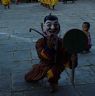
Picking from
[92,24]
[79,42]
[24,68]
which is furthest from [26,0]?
[79,42]

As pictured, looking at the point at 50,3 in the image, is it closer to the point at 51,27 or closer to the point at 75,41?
the point at 51,27

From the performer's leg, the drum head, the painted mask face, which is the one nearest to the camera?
the drum head

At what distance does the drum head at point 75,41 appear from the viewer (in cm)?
437

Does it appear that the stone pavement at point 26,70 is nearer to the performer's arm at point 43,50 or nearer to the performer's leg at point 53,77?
the performer's leg at point 53,77

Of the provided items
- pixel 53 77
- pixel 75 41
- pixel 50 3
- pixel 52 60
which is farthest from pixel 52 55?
pixel 50 3

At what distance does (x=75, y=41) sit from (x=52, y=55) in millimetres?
1033

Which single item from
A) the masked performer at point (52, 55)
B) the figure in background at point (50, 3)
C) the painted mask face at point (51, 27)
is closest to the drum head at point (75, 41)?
the masked performer at point (52, 55)

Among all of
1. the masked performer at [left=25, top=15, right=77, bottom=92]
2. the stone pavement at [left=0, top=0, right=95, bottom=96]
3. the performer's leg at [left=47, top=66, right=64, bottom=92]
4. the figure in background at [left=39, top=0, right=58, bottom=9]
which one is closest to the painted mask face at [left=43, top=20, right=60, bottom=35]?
the masked performer at [left=25, top=15, right=77, bottom=92]

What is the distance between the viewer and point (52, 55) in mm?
5379

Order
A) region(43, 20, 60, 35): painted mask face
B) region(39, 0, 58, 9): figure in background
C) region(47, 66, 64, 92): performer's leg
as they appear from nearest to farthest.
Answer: region(47, 66, 64, 92): performer's leg, region(43, 20, 60, 35): painted mask face, region(39, 0, 58, 9): figure in background

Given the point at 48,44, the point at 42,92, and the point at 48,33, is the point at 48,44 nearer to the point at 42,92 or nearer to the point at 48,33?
the point at 48,33

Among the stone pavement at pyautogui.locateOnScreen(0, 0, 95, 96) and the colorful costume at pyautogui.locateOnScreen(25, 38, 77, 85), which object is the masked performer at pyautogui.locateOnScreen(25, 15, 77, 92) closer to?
the colorful costume at pyautogui.locateOnScreen(25, 38, 77, 85)

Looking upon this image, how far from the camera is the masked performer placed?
5.30 metres

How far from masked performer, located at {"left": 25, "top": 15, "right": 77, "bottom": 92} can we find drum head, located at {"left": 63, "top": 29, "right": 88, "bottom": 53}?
0.84 m
